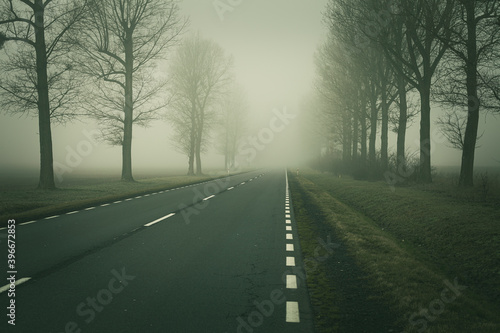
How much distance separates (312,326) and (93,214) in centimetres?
960

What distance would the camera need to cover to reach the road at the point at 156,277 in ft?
12.6

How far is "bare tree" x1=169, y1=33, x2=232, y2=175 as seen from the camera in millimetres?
39438

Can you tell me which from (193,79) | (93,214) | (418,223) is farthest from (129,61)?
(418,223)

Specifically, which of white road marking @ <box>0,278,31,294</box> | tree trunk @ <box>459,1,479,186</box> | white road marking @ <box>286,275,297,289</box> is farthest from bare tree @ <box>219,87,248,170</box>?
white road marking @ <box>0,278,31,294</box>

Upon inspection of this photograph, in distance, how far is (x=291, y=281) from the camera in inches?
210

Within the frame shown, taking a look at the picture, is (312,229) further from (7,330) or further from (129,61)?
(129,61)

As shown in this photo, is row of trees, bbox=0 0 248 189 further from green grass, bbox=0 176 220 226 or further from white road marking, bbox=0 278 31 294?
white road marking, bbox=0 278 31 294

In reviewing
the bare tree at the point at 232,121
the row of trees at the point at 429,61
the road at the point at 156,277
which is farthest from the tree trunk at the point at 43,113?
the bare tree at the point at 232,121

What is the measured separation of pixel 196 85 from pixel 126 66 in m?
15.0

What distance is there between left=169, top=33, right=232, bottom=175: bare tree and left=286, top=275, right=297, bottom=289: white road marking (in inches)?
1355

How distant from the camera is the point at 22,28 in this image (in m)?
17.7

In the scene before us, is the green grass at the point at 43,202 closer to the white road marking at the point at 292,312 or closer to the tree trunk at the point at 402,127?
the white road marking at the point at 292,312

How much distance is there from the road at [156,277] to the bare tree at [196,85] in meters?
30.9

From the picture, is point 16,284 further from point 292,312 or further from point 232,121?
point 232,121
